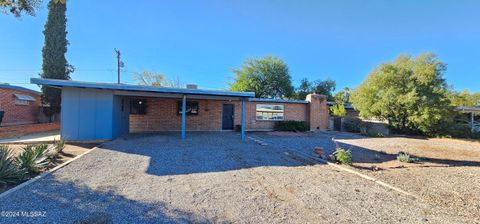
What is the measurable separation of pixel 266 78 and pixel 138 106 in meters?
14.9

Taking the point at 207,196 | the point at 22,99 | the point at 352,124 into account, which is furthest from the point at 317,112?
the point at 22,99

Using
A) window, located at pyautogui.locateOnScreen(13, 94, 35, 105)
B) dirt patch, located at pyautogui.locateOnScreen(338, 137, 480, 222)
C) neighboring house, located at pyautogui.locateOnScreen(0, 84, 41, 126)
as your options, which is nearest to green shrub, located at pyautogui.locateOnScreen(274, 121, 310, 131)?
dirt patch, located at pyautogui.locateOnScreen(338, 137, 480, 222)

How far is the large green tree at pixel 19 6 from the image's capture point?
464 centimetres

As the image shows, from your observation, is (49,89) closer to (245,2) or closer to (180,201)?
(245,2)

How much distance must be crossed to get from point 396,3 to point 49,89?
23.0m

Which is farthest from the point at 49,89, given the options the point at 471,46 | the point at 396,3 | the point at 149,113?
the point at 471,46

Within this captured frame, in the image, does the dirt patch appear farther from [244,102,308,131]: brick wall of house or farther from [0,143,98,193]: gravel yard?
[244,102,308,131]: brick wall of house

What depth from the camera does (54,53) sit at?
1491 centimetres

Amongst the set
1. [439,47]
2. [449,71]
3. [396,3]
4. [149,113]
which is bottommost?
[149,113]

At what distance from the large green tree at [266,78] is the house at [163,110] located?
8.09 meters

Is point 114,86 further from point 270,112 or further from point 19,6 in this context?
point 270,112

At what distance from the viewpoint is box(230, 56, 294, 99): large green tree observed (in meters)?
23.0

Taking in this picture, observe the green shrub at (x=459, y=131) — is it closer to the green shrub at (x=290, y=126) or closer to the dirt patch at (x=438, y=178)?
the dirt patch at (x=438, y=178)

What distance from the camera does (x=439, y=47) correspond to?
1336 centimetres
